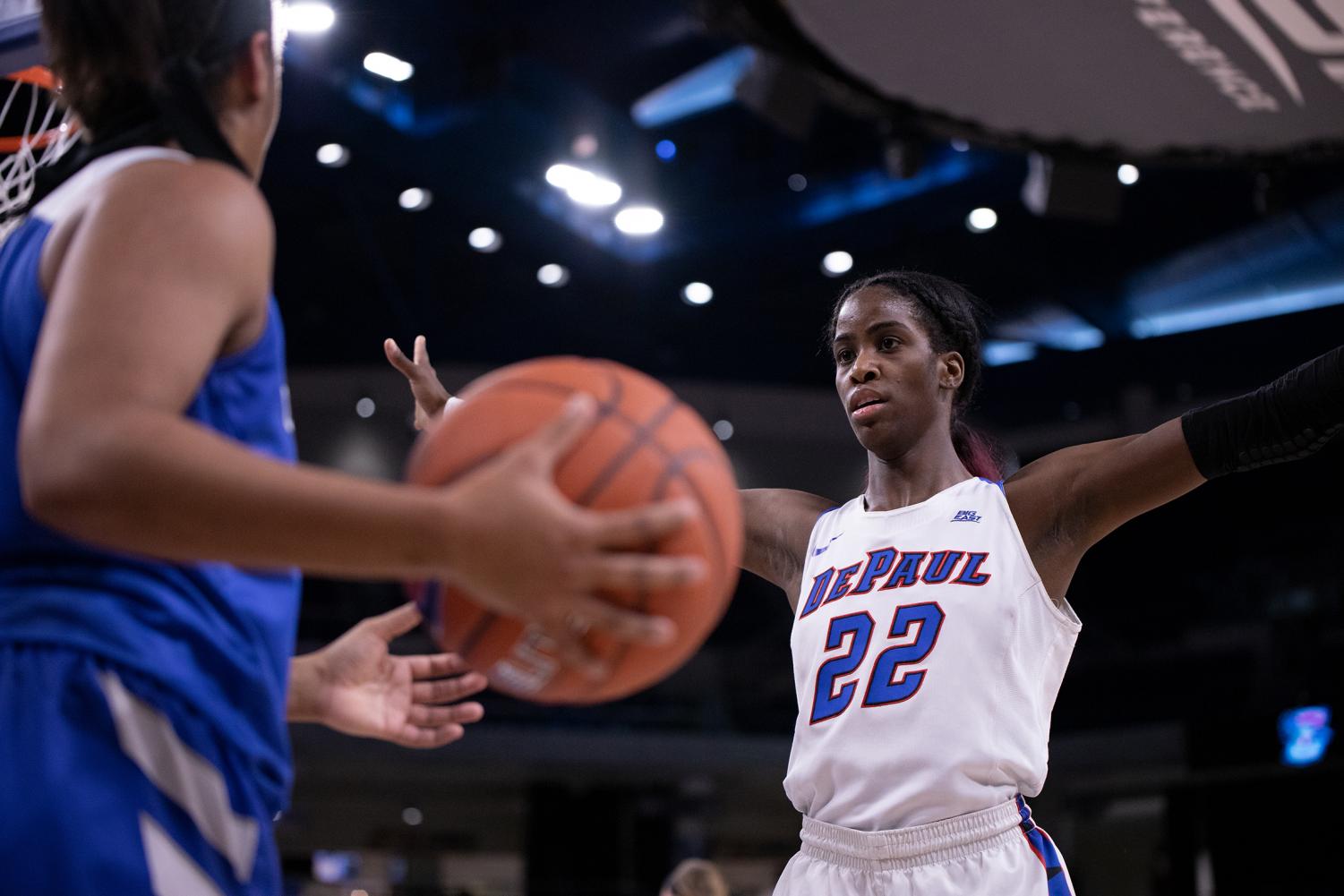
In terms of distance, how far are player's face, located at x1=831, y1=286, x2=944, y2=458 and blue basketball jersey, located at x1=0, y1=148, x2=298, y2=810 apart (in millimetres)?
1887

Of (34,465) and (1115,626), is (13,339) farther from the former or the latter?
(1115,626)

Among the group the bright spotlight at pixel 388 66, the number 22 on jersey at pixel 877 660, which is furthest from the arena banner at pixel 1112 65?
the bright spotlight at pixel 388 66

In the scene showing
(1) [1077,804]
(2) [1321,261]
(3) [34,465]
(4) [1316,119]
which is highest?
(2) [1321,261]

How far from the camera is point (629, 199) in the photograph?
40.5 feet

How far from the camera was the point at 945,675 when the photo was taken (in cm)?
274

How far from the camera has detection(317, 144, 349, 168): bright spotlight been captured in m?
11.4

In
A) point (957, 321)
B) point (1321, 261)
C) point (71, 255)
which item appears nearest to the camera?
point (71, 255)

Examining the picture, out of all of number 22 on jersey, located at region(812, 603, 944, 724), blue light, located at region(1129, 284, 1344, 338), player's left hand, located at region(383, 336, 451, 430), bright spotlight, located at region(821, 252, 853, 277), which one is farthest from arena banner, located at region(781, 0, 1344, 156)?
blue light, located at region(1129, 284, 1344, 338)

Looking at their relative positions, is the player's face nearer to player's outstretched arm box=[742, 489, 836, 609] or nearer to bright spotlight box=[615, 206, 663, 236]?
player's outstretched arm box=[742, 489, 836, 609]

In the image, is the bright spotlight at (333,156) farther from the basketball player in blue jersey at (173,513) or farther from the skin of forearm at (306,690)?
the basketball player in blue jersey at (173,513)

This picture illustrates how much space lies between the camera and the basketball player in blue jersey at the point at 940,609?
265cm

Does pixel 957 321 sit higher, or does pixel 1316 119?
pixel 1316 119

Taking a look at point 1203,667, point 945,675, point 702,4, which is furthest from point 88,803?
point 1203,667

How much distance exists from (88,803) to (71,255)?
57 centimetres
